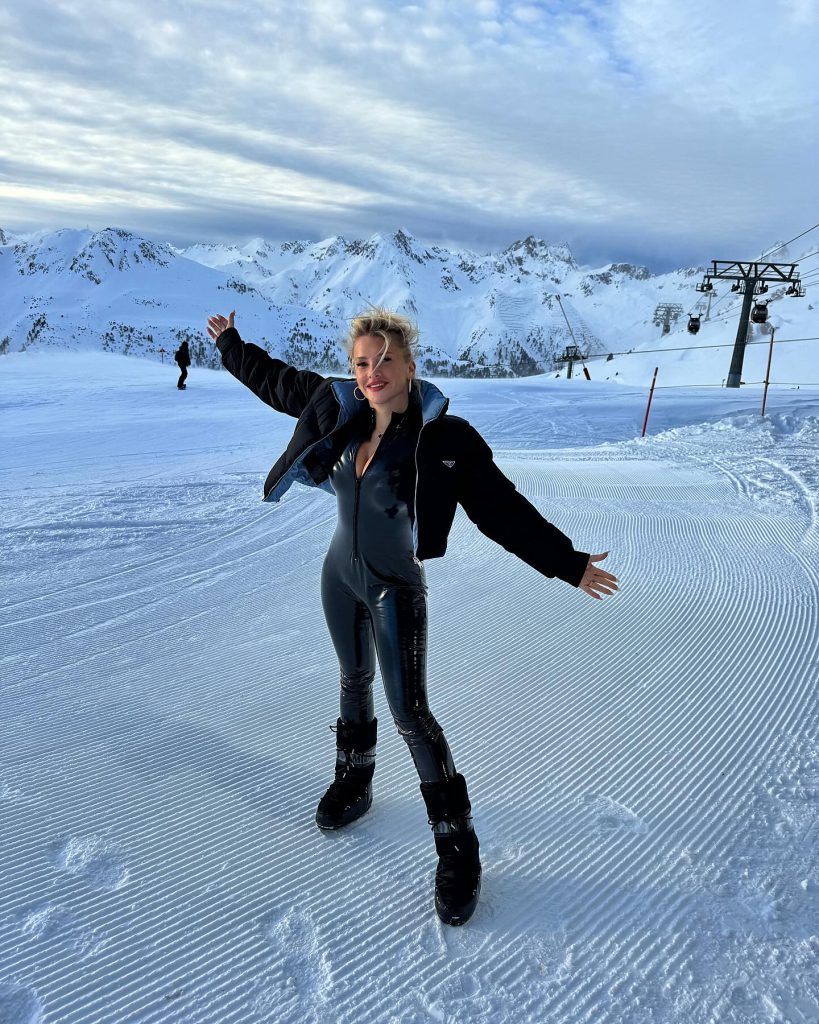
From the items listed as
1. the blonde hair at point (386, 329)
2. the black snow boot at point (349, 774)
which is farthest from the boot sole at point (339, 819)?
the blonde hair at point (386, 329)

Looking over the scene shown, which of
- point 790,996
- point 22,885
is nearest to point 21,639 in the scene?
point 22,885

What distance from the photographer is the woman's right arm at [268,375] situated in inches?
114

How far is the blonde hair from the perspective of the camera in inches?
99.5

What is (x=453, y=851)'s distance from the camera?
2529 mm

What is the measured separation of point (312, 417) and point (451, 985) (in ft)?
6.30

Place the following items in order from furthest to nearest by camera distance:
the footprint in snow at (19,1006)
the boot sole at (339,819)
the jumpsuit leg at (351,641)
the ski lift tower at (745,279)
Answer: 1. the ski lift tower at (745,279)
2. the boot sole at (339,819)
3. the jumpsuit leg at (351,641)
4. the footprint in snow at (19,1006)

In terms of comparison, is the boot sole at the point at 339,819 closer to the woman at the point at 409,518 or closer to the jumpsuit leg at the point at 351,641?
the jumpsuit leg at the point at 351,641

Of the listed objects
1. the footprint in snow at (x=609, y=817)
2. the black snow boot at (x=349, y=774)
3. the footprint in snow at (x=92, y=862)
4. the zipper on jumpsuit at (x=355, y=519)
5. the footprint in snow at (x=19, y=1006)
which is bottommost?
the footprint in snow at (x=92, y=862)

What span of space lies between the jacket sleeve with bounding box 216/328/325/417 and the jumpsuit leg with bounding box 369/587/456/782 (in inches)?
34.1

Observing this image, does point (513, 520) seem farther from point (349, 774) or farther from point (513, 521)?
point (349, 774)

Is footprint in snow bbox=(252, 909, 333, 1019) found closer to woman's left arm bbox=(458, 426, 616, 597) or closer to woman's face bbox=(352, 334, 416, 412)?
woman's left arm bbox=(458, 426, 616, 597)

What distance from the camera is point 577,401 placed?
2069 cm

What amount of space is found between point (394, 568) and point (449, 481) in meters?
0.37

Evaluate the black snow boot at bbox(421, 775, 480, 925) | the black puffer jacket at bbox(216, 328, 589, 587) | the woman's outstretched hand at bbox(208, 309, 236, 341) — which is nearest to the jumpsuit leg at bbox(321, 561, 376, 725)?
the black puffer jacket at bbox(216, 328, 589, 587)
